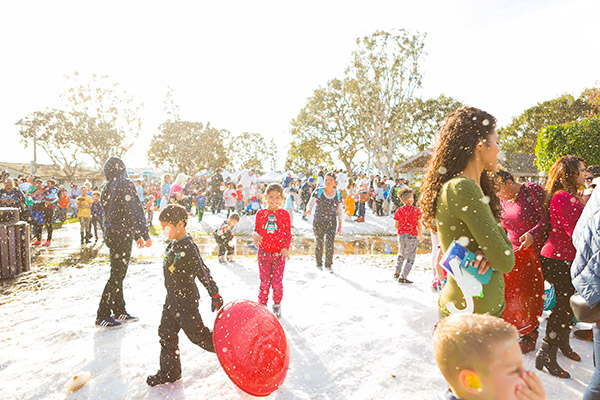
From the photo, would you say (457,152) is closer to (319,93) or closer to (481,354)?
(481,354)

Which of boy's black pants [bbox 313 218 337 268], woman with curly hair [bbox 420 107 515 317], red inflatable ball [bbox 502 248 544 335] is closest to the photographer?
woman with curly hair [bbox 420 107 515 317]

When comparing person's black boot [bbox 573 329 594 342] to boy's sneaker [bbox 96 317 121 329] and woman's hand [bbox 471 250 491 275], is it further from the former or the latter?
Answer: boy's sneaker [bbox 96 317 121 329]

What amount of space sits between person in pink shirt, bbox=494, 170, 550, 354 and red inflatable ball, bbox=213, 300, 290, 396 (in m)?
2.52

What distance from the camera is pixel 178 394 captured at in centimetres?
290

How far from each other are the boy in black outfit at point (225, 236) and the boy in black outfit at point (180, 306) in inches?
166

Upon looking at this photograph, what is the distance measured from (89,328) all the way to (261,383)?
291 centimetres

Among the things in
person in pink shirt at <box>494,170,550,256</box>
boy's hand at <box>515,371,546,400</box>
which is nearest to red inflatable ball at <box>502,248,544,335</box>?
person in pink shirt at <box>494,170,550,256</box>

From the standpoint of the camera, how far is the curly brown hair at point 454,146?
2.05 m

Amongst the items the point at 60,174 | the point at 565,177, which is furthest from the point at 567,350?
the point at 60,174

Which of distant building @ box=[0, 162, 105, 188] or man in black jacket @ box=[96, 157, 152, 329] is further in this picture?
distant building @ box=[0, 162, 105, 188]

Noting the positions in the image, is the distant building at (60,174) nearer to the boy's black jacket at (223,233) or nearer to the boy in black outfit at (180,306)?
the boy's black jacket at (223,233)

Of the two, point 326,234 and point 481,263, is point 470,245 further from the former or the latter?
point 326,234

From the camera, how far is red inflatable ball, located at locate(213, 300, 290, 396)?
2.55m

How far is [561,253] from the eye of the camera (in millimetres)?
3348
